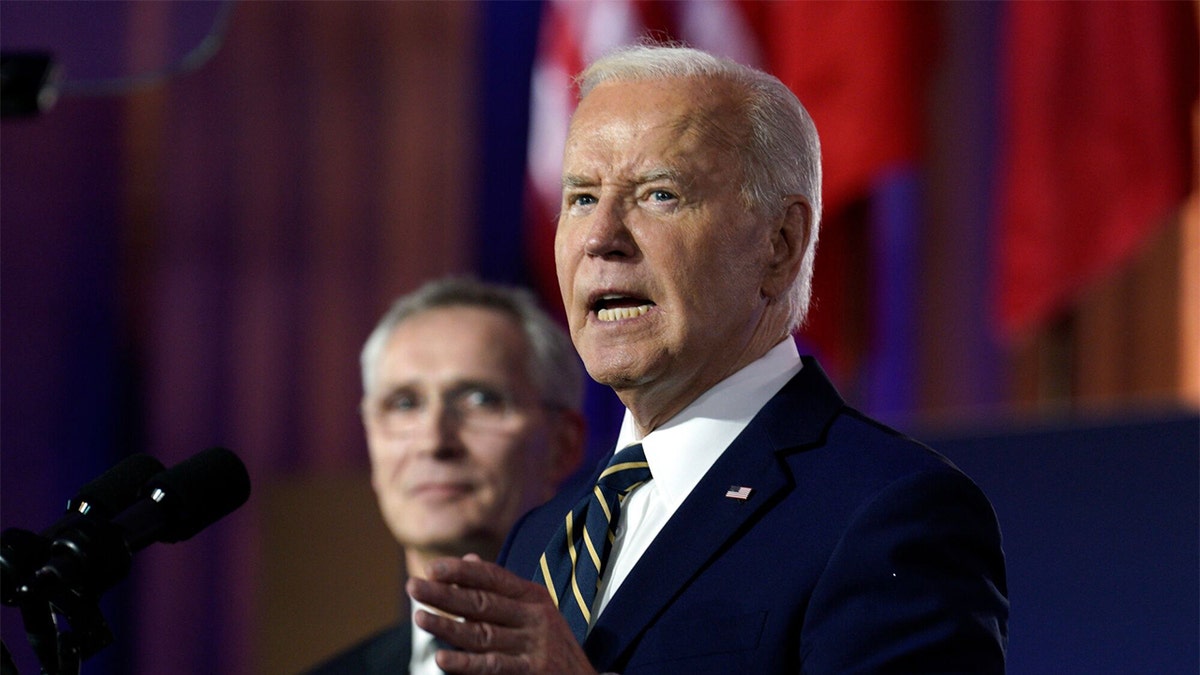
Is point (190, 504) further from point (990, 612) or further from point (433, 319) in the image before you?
point (433, 319)

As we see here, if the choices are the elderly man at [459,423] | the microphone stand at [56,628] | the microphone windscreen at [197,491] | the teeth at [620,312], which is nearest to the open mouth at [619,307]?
the teeth at [620,312]

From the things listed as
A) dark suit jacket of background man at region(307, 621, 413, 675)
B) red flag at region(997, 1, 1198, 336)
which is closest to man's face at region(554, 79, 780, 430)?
dark suit jacket of background man at region(307, 621, 413, 675)

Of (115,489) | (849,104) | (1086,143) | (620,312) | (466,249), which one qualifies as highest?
(849,104)

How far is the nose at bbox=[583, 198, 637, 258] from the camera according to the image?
4.97ft

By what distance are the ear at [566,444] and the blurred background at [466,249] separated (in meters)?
0.69

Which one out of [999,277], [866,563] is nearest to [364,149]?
[999,277]

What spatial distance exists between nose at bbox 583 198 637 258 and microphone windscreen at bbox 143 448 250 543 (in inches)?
16.2

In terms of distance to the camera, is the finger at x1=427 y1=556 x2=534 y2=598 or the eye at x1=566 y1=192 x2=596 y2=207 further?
the eye at x1=566 y1=192 x2=596 y2=207

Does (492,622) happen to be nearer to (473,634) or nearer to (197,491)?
(473,634)

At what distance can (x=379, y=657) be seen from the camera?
2.54 meters

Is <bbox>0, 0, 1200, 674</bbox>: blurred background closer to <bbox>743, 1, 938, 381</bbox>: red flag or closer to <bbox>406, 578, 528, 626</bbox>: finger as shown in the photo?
<bbox>743, 1, 938, 381</bbox>: red flag

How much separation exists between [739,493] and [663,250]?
0.85 feet

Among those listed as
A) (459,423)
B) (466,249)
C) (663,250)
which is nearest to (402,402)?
(459,423)

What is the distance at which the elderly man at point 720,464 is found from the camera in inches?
49.8
